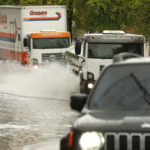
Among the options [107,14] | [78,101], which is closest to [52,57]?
[107,14]

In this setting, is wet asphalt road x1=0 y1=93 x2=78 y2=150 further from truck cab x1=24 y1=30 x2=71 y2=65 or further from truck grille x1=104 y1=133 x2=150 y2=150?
truck grille x1=104 y1=133 x2=150 y2=150

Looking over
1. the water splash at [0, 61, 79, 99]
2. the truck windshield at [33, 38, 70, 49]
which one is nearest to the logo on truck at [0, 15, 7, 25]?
the water splash at [0, 61, 79, 99]

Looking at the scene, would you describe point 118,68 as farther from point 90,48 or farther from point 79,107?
point 90,48

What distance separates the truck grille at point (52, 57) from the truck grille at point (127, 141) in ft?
83.8

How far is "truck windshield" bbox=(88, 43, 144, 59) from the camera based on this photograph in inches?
907

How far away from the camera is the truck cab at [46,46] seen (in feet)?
105

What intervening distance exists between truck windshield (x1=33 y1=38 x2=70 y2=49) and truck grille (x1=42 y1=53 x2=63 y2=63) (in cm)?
38

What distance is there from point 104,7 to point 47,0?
360 inches

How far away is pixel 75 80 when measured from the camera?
26.3 metres

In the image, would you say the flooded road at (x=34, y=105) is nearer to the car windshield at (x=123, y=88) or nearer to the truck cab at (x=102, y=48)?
the truck cab at (x=102, y=48)

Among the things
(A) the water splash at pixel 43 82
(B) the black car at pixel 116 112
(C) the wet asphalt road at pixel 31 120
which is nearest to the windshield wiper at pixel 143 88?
(B) the black car at pixel 116 112

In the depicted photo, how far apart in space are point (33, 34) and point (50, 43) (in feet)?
3.06

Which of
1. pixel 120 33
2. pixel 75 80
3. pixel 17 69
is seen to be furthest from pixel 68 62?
pixel 17 69

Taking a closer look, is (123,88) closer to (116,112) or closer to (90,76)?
(116,112)
